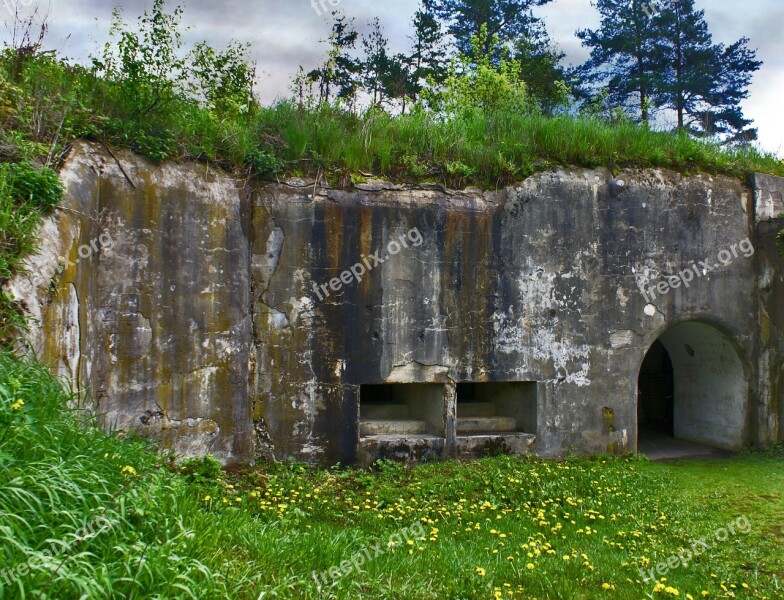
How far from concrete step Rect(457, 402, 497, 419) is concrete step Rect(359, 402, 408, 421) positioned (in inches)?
30.0

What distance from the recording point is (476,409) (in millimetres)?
8383

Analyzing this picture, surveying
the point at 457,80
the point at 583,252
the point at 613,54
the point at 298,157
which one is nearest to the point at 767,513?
the point at 583,252

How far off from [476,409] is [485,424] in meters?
0.48

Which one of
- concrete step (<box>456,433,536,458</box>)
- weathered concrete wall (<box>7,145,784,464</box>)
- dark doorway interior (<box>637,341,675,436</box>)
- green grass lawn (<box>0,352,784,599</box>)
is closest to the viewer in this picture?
green grass lawn (<box>0,352,784,599</box>)

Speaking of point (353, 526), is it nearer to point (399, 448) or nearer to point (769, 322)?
point (399, 448)

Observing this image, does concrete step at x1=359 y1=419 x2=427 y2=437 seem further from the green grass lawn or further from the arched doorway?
the arched doorway

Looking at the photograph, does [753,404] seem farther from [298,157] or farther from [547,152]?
[298,157]

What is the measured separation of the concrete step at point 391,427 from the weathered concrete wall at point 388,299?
1.45 ft

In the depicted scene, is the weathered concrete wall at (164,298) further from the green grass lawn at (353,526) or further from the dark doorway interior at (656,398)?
the dark doorway interior at (656,398)

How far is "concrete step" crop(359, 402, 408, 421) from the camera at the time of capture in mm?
8008

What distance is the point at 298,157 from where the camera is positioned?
7090mm

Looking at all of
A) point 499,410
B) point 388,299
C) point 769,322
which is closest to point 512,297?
point 388,299

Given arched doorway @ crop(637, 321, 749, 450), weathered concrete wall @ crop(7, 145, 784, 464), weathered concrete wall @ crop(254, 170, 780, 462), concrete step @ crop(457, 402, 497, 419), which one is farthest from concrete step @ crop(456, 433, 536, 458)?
arched doorway @ crop(637, 321, 749, 450)

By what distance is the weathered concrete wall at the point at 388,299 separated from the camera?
606cm
